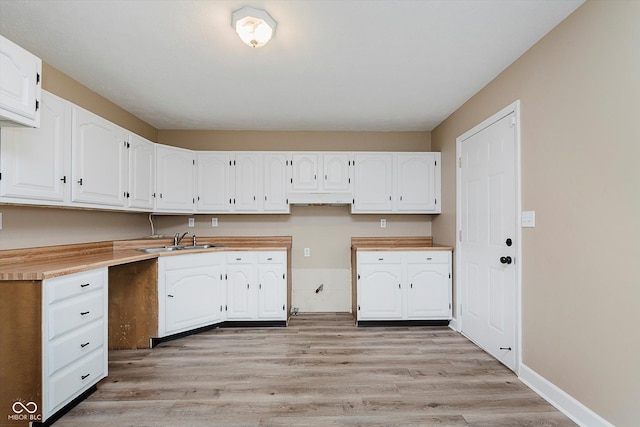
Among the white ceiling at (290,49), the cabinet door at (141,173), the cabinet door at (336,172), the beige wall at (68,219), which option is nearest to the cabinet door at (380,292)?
the cabinet door at (336,172)

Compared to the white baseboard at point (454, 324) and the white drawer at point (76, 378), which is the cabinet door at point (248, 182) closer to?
the white drawer at point (76, 378)

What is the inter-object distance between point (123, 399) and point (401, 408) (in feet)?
5.98

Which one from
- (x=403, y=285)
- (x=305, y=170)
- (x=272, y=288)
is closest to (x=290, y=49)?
(x=305, y=170)

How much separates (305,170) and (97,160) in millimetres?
2085

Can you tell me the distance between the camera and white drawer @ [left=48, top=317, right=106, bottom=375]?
1.74 meters

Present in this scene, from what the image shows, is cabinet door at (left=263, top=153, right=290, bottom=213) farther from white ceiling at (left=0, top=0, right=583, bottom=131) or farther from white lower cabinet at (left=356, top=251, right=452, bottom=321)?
white lower cabinet at (left=356, top=251, right=452, bottom=321)

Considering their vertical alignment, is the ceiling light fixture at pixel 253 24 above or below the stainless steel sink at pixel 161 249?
above

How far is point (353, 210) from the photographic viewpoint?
3.72 metres

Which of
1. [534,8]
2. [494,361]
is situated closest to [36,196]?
[534,8]

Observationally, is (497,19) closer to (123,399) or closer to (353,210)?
(353,210)

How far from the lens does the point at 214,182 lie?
3.70 meters

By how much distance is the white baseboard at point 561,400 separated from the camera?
163cm

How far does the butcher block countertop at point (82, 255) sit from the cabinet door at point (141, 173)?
46 centimetres

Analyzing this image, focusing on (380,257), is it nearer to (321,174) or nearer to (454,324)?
(454,324)
